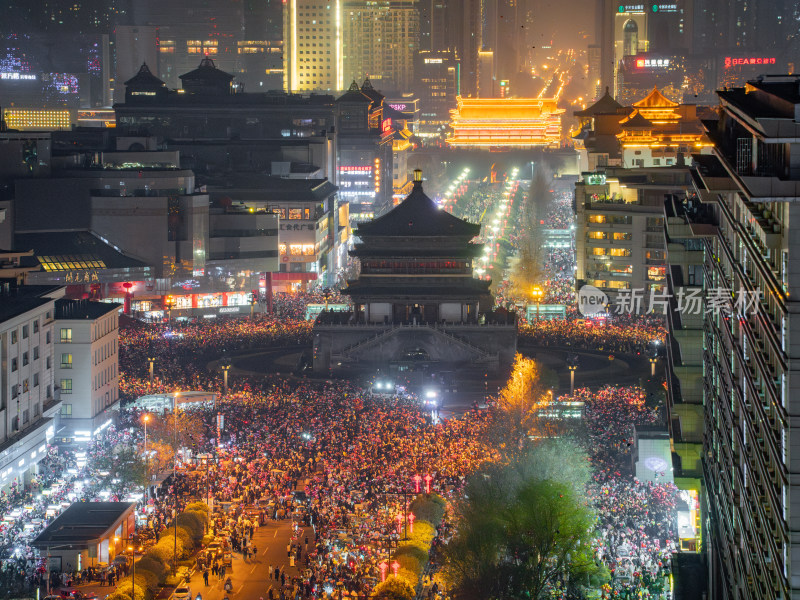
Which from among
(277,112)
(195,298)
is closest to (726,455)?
(195,298)

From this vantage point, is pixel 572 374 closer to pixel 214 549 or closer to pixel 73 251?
pixel 214 549

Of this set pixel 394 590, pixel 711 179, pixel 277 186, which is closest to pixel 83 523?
pixel 394 590

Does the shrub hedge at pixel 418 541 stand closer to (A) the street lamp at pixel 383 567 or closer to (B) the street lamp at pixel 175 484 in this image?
(A) the street lamp at pixel 383 567

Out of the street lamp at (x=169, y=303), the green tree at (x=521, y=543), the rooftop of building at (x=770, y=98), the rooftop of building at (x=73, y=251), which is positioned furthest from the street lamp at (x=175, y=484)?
the street lamp at (x=169, y=303)

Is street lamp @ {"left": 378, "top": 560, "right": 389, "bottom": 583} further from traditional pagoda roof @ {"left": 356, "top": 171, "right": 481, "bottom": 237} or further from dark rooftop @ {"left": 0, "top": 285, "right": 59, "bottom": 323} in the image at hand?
traditional pagoda roof @ {"left": 356, "top": 171, "right": 481, "bottom": 237}

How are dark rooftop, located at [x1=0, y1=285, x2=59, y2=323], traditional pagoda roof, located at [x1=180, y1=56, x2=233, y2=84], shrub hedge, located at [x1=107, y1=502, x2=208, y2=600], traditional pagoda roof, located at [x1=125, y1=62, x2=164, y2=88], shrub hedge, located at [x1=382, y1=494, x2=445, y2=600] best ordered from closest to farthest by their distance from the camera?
1. shrub hedge, located at [x1=107, y1=502, x2=208, y2=600]
2. shrub hedge, located at [x1=382, y1=494, x2=445, y2=600]
3. dark rooftop, located at [x1=0, y1=285, x2=59, y2=323]
4. traditional pagoda roof, located at [x1=125, y1=62, x2=164, y2=88]
5. traditional pagoda roof, located at [x1=180, y1=56, x2=233, y2=84]

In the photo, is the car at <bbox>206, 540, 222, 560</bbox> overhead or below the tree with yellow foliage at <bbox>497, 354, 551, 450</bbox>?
below

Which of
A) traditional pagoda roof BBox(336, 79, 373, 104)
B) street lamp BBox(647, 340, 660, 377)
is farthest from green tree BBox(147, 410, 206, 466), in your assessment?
traditional pagoda roof BBox(336, 79, 373, 104)
